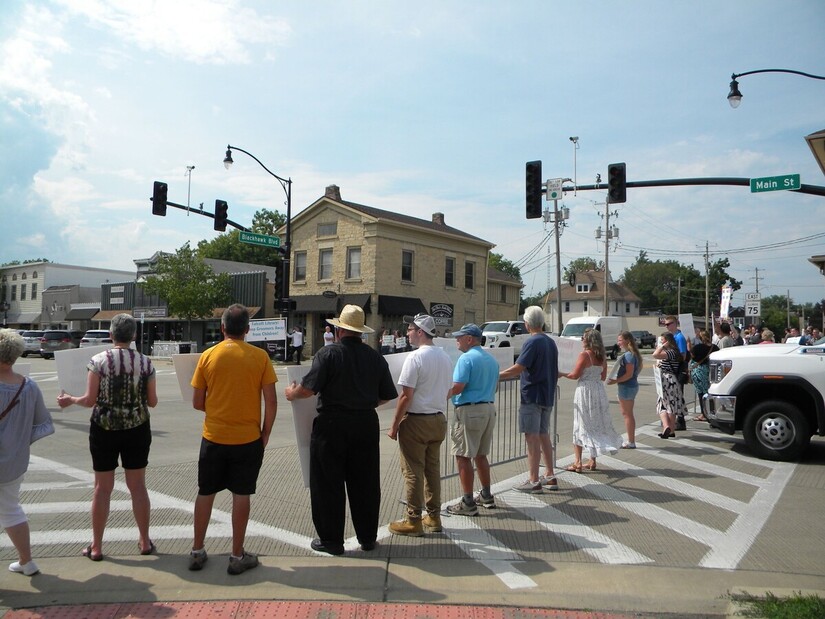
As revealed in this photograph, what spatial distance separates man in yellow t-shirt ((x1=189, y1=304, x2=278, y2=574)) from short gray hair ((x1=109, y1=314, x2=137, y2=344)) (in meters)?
0.68

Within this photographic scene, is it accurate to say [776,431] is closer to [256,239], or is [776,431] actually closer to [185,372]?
[185,372]

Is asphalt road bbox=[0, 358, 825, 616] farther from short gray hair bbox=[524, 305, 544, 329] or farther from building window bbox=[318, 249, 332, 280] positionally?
building window bbox=[318, 249, 332, 280]

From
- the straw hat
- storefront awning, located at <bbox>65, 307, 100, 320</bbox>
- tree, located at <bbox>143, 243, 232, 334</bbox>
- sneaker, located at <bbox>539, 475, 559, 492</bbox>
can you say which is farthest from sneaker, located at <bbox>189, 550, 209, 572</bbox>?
storefront awning, located at <bbox>65, 307, 100, 320</bbox>

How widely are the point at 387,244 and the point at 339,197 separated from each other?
414cm

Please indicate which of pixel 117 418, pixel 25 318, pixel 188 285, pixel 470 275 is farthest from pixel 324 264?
pixel 25 318

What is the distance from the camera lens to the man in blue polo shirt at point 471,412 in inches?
233

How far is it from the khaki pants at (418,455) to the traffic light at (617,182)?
13288 mm

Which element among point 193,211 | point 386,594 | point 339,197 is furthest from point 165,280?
point 386,594

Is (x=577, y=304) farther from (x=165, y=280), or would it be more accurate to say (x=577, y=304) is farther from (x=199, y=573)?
(x=199, y=573)

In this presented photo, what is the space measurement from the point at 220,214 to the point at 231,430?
20.7 meters

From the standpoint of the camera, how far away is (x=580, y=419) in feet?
25.6

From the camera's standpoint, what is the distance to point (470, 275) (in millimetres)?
40781

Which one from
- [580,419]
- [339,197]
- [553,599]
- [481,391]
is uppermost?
[339,197]

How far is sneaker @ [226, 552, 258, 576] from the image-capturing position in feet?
14.8
